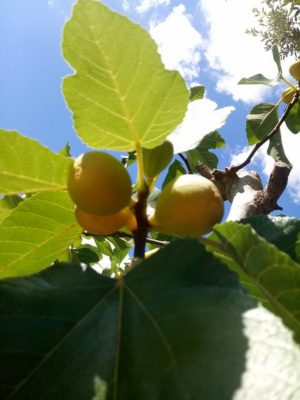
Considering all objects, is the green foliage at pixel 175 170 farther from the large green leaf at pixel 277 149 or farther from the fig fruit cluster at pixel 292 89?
the fig fruit cluster at pixel 292 89

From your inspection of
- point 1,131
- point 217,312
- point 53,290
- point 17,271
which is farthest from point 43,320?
point 17,271

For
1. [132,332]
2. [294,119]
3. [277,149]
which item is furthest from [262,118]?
[132,332]

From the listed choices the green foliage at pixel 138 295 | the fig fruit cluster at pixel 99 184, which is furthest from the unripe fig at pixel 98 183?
the green foliage at pixel 138 295

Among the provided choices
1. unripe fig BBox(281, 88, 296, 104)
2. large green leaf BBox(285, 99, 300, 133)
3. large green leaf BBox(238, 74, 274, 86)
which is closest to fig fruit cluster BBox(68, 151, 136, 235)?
unripe fig BBox(281, 88, 296, 104)

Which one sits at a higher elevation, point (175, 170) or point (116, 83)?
point (116, 83)

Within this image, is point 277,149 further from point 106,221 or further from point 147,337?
point 147,337

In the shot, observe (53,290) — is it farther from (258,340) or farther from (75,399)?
(258,340)
